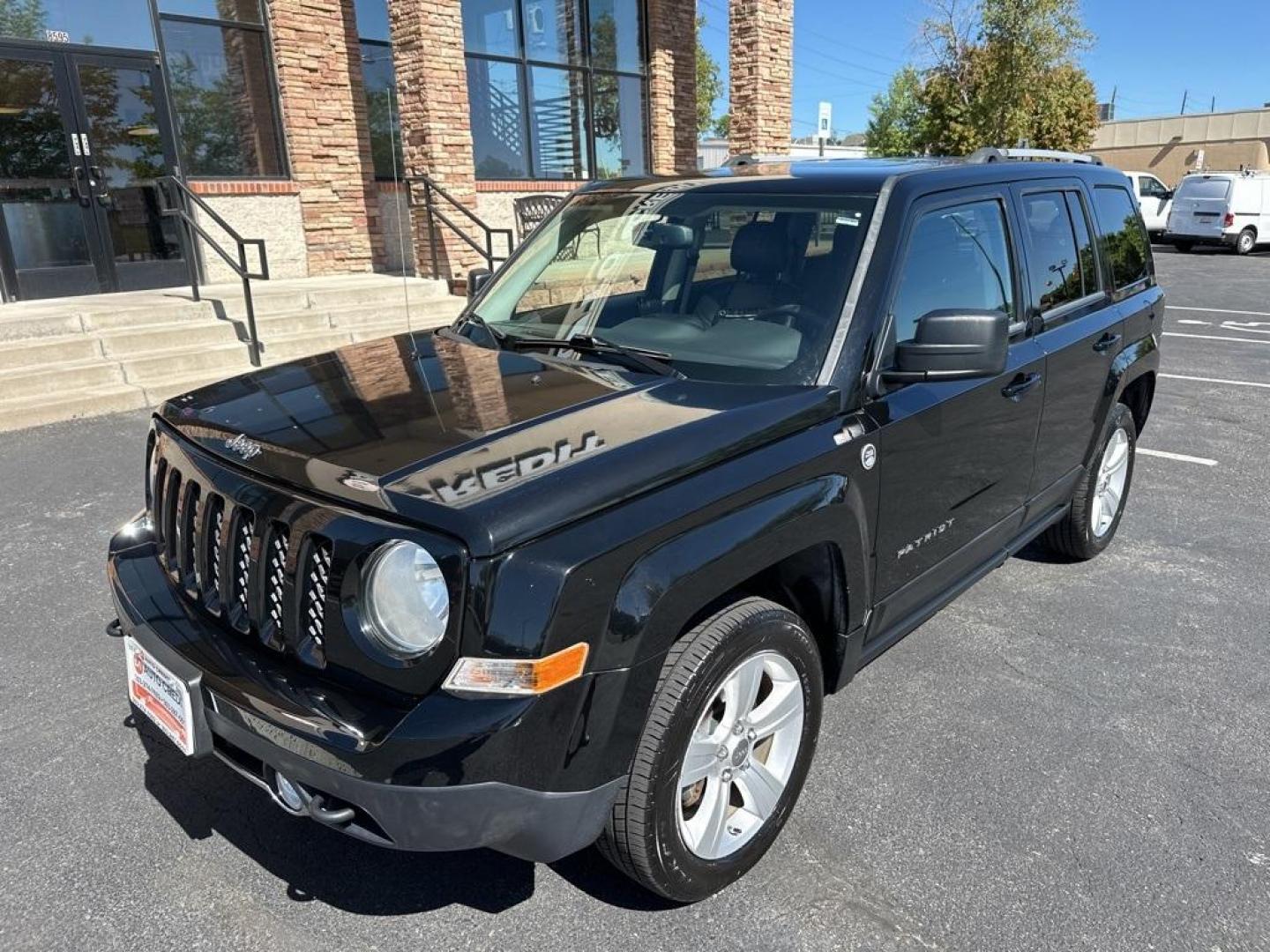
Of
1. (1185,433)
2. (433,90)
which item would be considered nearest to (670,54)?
(433,90)

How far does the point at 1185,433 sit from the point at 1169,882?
5722 mm

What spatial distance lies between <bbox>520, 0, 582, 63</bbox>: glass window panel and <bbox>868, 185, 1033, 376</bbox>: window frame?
11.8m

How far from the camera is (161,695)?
7.66 ft

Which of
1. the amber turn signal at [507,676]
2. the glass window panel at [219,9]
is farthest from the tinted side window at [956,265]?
the glass window panel at [219,9]

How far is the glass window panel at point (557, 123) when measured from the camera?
13.9 metres

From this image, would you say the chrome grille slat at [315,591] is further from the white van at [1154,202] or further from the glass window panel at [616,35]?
the white van at [1154,202]

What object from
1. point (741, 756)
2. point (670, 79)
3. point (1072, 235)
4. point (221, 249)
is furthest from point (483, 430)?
Result: point (670, 79)

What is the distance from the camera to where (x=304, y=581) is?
83.0 inches

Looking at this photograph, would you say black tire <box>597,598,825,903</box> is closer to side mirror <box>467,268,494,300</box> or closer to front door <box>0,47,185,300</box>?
side mirror <box>467,268,494,300</box>

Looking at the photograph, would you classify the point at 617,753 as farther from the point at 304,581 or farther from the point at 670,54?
the point at 670,54

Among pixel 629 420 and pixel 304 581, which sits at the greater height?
pixel 629 420

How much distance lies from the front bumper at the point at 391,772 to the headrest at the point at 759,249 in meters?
1.57

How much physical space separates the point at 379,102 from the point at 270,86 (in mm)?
1604

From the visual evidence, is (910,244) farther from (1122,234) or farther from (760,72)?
(760,72)
